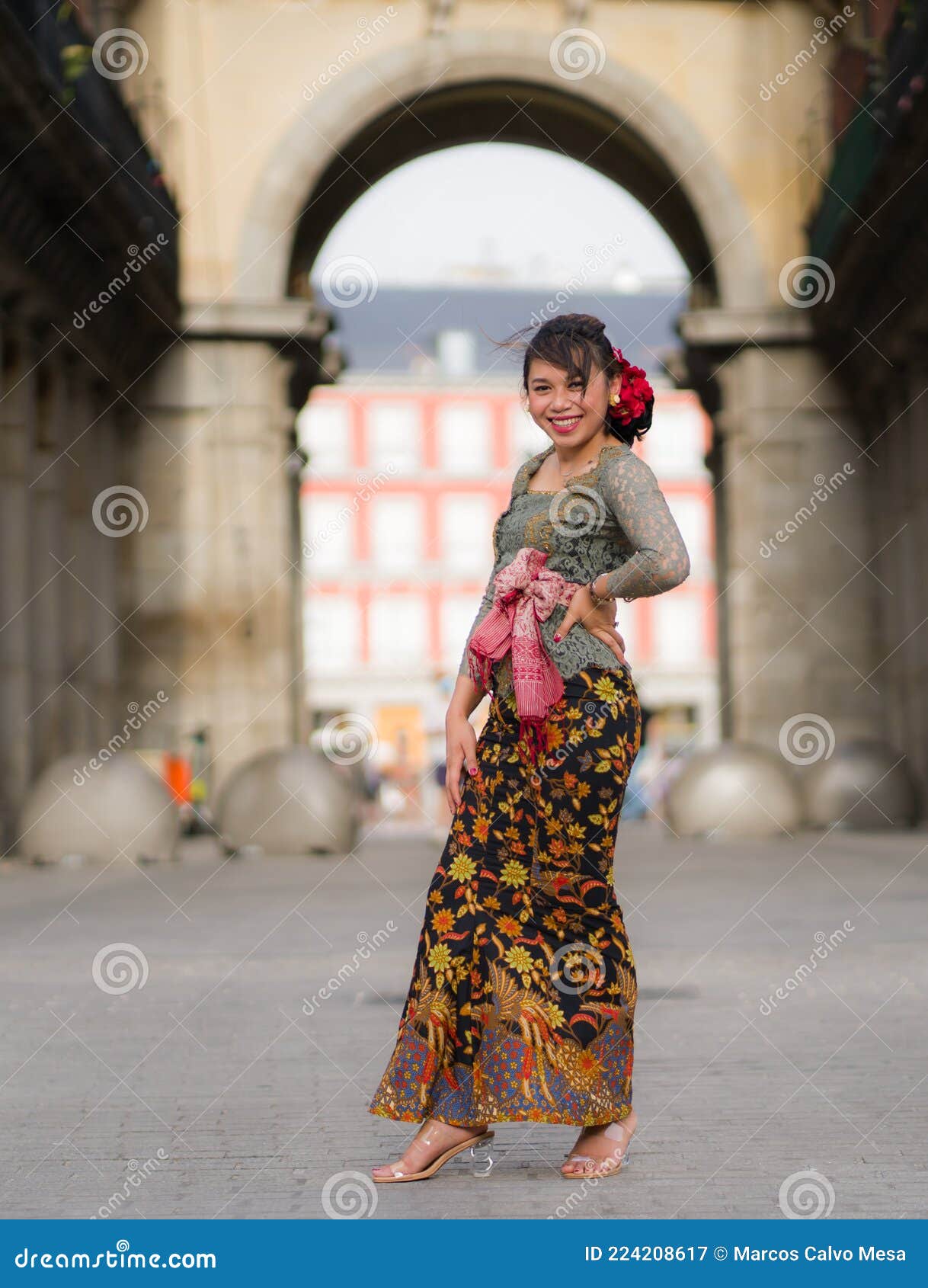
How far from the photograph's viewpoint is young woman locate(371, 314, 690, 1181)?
3789 mm

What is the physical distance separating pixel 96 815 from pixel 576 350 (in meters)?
11.0

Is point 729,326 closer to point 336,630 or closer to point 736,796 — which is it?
point 736,796

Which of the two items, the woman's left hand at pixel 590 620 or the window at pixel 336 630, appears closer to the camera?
the woman's left hand at pixel 590 620

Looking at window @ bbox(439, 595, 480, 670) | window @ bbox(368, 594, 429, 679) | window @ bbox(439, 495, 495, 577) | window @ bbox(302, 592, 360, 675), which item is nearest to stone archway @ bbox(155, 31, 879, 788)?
window @ bbox(302, 592, 360, 675)

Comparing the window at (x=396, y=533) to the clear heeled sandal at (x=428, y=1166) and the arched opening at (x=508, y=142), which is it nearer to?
the arched opening at (x=508, y=142)

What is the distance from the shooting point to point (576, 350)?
3992mm

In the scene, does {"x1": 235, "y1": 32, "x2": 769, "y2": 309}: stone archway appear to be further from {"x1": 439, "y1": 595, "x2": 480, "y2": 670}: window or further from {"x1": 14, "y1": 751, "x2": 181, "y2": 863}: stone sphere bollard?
{"x1": 439, "y1": 595, "x2": 480, "y2": 670}: window

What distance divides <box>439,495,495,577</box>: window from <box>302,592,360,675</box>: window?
12.1 feet

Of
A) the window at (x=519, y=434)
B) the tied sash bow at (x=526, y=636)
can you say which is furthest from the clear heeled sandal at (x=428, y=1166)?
the window at (x=519, y=434)

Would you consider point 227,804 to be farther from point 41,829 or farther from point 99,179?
point 99,179

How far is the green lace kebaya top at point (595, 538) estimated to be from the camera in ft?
12.5

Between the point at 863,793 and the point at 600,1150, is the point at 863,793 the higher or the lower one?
the higher one

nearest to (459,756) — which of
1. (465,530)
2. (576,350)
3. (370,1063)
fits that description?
(576,350)

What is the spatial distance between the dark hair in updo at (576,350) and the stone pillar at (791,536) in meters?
16.8
